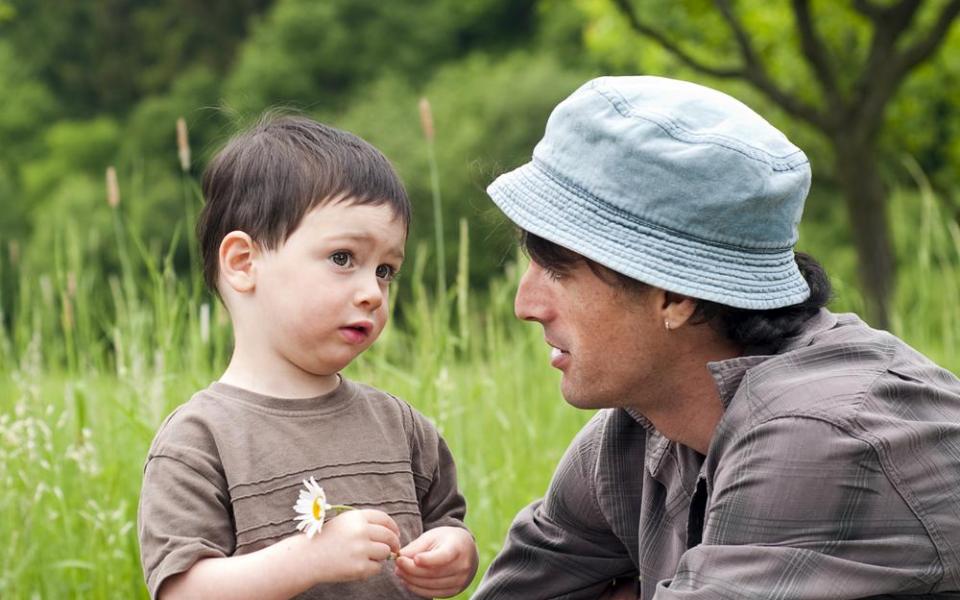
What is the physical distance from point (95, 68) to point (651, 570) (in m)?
34.8

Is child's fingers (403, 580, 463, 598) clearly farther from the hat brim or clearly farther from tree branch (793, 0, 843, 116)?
tree branch (793, 0, 843, 116)

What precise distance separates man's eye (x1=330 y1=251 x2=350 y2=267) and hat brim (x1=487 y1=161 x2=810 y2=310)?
0.25 m

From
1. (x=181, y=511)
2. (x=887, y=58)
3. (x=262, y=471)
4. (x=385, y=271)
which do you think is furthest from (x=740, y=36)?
(x=181, y=511)

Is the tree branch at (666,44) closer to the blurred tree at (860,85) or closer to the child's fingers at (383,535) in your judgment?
the blurred tree at (860,85)

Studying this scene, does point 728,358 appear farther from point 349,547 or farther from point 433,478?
point 349,547

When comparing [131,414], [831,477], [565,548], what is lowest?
[565,548]

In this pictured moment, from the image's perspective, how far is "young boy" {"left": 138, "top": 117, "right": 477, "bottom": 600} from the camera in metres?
1.91

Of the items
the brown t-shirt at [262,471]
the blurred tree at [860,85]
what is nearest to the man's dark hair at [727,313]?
the brown t-shirt at [262,471]

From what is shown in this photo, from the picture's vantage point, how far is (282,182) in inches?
82.2

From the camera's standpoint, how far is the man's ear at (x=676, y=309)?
2084 millimetres

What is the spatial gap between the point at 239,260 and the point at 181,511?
0.40m

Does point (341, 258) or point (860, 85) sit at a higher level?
point (341, 258)

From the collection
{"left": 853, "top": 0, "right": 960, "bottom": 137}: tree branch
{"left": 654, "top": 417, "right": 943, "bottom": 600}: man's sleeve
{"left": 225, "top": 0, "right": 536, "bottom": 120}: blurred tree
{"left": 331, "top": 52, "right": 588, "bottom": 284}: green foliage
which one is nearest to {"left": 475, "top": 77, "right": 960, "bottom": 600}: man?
{"left": 654, "top": 417, "right": 943, "bottom": 600}: man's sleeve

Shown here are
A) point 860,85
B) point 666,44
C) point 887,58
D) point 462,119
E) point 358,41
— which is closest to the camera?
point 666,44
